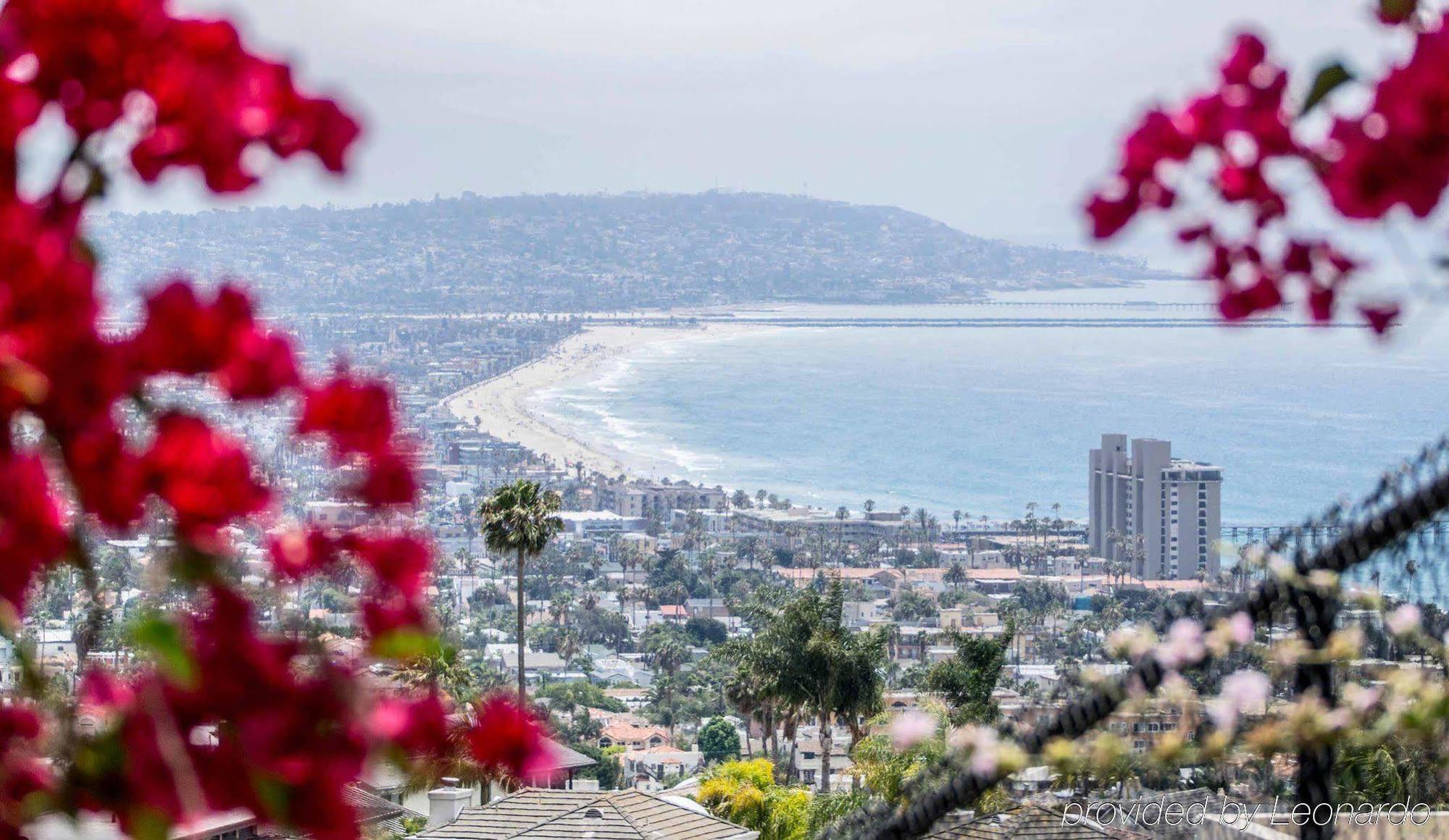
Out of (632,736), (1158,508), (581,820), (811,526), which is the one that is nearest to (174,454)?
(581,820)

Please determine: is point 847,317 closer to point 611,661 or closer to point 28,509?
point 611,661

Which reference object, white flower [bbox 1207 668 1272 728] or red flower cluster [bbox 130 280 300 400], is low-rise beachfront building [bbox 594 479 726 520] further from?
red flower cluster [bbox 130 280 300 400]

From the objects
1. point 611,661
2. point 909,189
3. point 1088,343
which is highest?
point 909,189

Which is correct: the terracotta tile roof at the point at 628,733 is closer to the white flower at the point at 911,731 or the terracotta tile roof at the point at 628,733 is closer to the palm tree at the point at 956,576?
the palm tree at the point at 956,576

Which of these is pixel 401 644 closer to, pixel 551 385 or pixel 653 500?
pixel 653 500

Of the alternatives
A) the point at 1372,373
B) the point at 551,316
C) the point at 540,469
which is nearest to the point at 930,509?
the point at 540,469

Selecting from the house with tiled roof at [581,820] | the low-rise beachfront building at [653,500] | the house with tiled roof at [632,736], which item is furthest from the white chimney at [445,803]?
the low-rise beachfront building at [653,500]
